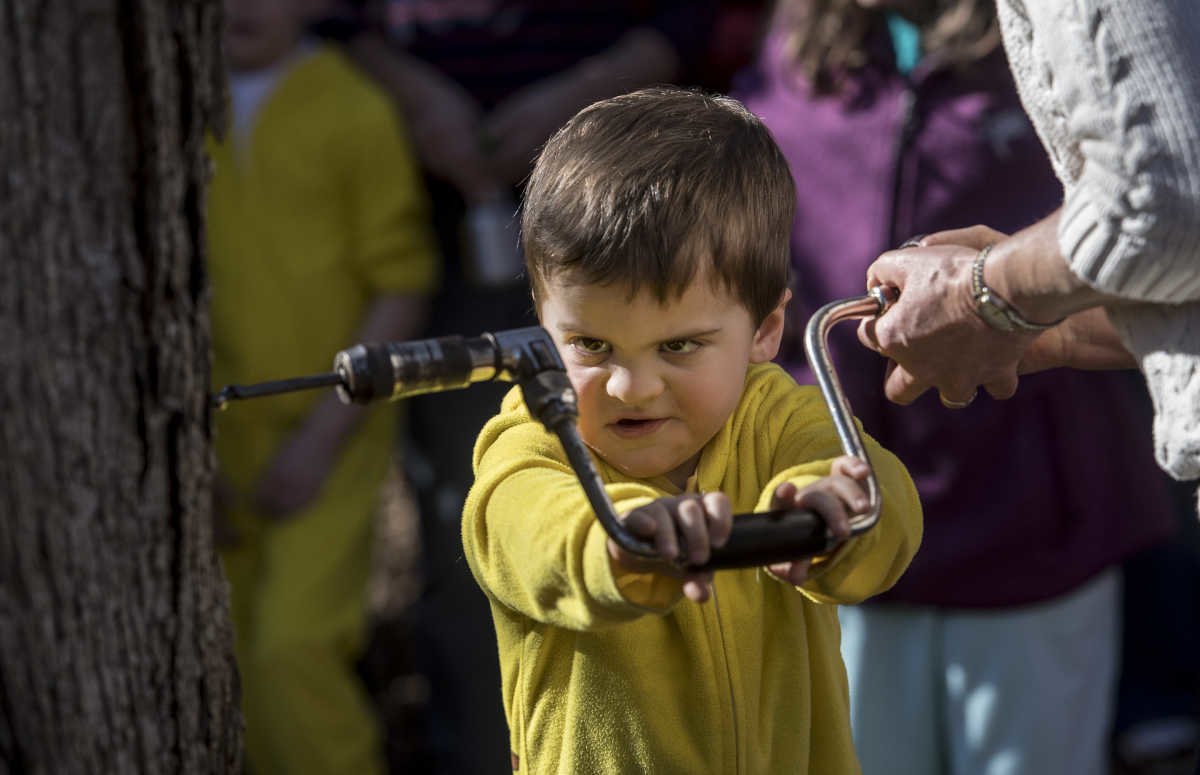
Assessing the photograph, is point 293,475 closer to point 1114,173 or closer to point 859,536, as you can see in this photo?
point 859,536

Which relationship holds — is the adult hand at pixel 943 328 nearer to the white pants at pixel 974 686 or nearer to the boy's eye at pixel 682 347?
the boy's eye at pixel 682 347

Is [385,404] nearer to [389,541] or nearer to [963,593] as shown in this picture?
[963,593]

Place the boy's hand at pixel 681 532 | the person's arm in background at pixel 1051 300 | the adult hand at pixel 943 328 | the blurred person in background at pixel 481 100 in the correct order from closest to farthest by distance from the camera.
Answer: the boy's hand at pixel 681 532 < the person's arm in background at pixel 1051 300 < the adult hand at pixel 943 328 < the blurred person in background at pixel 481 100

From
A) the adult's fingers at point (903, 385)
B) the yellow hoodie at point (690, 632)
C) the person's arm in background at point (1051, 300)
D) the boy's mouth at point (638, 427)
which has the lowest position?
the yellow hoodie at point (690, 632)

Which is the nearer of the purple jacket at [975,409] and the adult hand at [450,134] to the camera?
the purple jacket at [975,409]

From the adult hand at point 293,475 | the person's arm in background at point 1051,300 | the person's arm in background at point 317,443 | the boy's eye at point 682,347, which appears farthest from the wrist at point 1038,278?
the adult hand at point 293,475

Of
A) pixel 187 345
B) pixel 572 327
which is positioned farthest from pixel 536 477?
pixel 187 345

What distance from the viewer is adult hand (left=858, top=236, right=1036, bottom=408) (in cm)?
171

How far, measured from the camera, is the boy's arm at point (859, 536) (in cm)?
147

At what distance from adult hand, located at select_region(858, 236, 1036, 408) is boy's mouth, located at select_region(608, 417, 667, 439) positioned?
0.39m

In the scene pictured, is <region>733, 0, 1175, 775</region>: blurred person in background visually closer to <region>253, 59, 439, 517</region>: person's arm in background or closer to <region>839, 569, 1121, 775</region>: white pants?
<region>839, 569, 1121, 775</region>: white pants

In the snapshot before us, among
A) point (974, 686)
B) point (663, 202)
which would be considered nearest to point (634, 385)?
point (663, 202)

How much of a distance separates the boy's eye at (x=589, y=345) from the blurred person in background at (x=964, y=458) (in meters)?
1.18

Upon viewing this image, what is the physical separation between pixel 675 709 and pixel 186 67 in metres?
0.94
